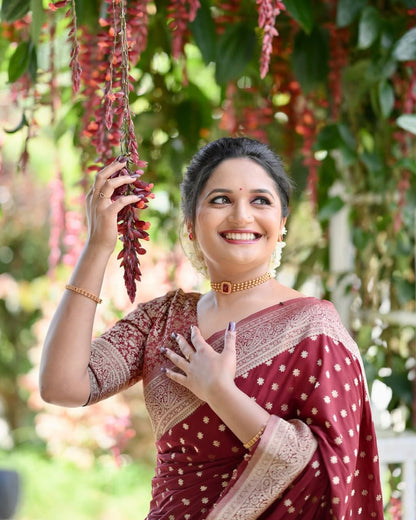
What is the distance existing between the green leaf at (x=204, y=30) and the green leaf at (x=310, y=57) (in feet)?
0.80

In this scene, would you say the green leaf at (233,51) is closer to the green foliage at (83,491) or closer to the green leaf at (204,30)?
the green leaf at (204,30)

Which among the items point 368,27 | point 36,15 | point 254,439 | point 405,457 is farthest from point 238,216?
point 405,457

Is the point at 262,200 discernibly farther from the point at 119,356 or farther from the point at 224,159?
the point at 119,356

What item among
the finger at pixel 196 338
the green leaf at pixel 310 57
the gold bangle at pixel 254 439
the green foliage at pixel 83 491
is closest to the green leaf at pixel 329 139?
the green leaf at pixel 310 57

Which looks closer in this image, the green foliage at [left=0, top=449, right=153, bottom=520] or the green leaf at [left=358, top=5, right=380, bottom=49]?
the green leaf at [left=358, top=5, right=380, bottom=49]

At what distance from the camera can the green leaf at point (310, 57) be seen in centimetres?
201

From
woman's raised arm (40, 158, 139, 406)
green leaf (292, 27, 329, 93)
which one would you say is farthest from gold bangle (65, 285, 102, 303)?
green leaf (292, 27, 329, 93)

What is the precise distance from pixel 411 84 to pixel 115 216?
975mm

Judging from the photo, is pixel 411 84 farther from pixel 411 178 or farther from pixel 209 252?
pixel 209 252

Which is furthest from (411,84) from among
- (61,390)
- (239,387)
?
(61,390)

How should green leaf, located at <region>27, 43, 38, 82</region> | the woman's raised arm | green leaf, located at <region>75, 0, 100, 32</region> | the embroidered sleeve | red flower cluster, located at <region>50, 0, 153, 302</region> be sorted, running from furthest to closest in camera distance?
green leaf, located at <region>75, 0, 100, 32</region> → green leaf, located at <region>27, 43, 38, 82</region> → the embroidered sleeve → the woman's raised arm → red flower cluster, located at <region>50, 0, 153, 302</region>

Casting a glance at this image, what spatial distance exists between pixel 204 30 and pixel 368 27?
0.36 metres

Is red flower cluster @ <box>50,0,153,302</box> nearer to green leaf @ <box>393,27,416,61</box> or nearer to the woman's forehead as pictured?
the woman's forehead

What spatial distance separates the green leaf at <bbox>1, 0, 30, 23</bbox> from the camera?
5.00 feet
